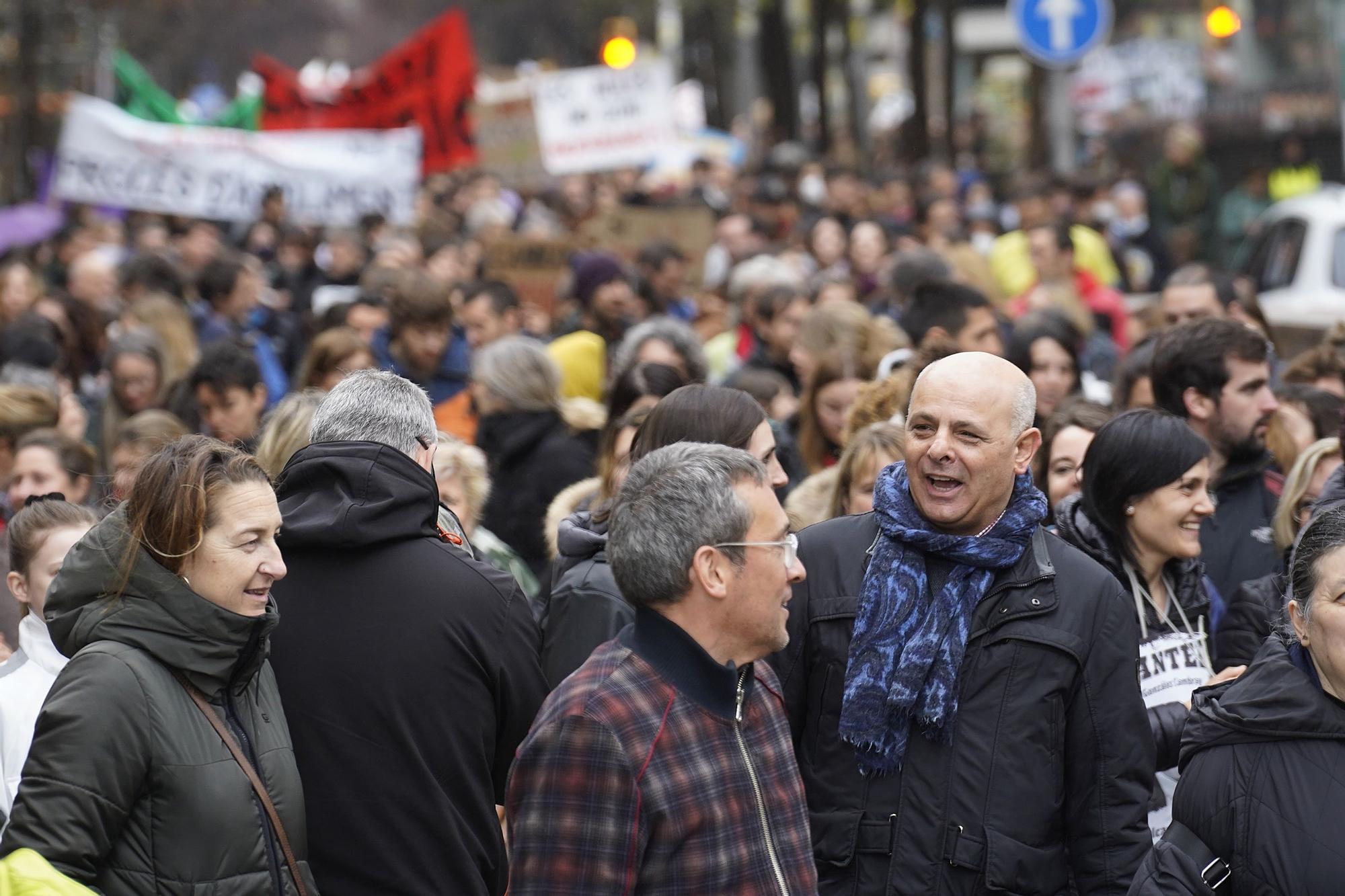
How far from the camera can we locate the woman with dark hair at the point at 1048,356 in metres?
7.86

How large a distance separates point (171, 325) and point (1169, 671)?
6380 mm

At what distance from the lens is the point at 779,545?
10.8ft

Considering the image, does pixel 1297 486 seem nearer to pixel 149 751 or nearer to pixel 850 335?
pixel 850 335

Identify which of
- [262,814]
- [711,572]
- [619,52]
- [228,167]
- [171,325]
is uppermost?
[619,52]

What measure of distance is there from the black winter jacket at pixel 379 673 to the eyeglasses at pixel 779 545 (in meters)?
0.91

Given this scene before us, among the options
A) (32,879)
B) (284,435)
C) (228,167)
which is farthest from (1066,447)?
(228,167)

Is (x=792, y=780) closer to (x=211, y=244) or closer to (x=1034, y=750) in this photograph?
(x=1034, y=750)

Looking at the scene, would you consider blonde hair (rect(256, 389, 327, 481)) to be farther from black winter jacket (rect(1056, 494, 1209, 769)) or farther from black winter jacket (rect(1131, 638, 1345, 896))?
black winter jacket (rect(1131, 638, 1345, 896))

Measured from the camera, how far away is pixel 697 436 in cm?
452

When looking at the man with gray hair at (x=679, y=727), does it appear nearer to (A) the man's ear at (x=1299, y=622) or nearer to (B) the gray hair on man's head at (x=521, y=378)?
(A) the man's ear at (x=1299, y=622)

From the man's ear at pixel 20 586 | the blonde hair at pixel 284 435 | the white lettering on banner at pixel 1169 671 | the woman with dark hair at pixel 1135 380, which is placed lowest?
the white lettering on banner at pixel 1169 671

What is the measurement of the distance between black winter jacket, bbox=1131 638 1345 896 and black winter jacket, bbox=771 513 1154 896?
247 mm

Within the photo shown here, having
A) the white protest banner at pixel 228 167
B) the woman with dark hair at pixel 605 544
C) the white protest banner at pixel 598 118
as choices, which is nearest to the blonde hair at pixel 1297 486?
the woman with dark hair at pixel 605 544

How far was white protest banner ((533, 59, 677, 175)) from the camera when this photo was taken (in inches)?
696
